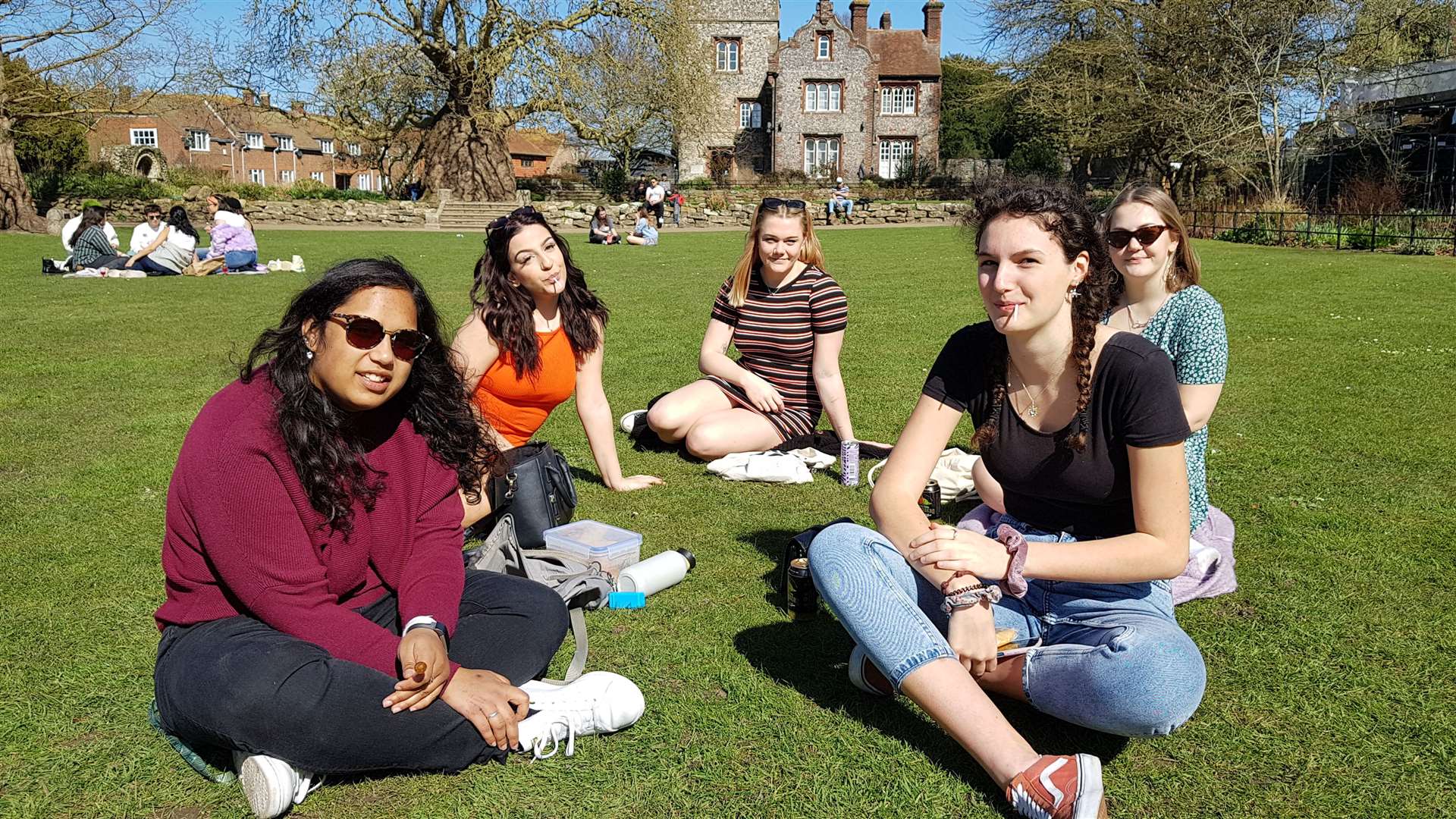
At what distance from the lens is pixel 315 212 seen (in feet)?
127

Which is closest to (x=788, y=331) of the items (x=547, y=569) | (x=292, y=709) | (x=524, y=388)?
(x=524, y=388)

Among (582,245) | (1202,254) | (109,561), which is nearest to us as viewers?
(109,561)

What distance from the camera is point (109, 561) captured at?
15.0 ft

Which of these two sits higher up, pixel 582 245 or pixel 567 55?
pixel 567 55

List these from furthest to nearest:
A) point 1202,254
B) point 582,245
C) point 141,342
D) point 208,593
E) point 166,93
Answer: point 166,93, point 582,245, point 1202,254, point 141,342, point 208,593

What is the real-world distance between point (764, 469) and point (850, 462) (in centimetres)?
47

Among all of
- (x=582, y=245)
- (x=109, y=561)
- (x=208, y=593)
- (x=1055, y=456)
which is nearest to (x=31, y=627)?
(x=109, y=561)

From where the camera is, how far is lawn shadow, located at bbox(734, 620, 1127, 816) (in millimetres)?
2986

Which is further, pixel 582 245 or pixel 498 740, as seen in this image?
pixel 582 245

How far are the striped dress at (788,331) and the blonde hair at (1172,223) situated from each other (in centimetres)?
214

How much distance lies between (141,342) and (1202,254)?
19.4 metres

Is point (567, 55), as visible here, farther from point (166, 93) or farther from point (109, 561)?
point (109, 561)

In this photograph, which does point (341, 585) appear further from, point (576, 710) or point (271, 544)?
point (576, 710)

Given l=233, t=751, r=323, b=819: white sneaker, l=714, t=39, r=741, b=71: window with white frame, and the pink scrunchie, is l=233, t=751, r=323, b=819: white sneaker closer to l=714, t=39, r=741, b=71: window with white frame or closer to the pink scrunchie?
the pink scrunchie
